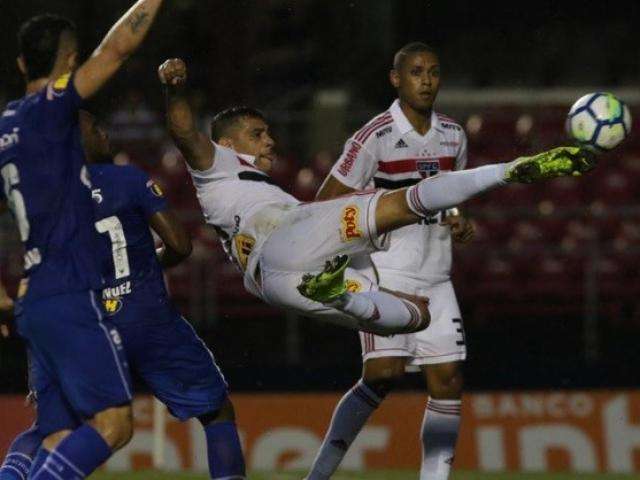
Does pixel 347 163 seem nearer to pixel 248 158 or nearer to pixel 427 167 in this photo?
pixel 427 167

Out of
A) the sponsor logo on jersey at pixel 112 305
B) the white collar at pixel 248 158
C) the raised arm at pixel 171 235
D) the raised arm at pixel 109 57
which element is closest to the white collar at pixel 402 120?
the white collar at pixel 248 158

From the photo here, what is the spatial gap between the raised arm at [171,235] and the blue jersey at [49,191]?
80cm

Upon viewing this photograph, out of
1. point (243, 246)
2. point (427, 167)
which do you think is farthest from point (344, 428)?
point (427, 167)

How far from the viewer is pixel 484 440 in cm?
1199

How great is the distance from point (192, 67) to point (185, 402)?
1218cm

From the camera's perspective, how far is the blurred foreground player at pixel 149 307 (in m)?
6.63

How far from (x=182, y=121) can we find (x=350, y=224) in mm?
946

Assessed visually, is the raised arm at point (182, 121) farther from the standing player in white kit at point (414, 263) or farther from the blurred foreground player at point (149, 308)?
the standing player in white kit at point (414, 263)

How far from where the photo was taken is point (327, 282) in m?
6.61

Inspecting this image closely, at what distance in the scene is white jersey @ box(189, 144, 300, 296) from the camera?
703cm

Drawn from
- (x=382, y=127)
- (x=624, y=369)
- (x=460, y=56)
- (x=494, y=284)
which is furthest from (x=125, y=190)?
(x=460, y=56)

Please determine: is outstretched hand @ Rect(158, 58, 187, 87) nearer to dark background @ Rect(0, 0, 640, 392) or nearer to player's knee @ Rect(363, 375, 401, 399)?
player's knee @ Rect(363, 375, 401, 399)

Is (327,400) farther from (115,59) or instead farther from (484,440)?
(115,59)

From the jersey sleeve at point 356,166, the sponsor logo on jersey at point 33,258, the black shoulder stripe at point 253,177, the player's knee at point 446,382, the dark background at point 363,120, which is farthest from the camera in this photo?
the dark background at point 363,120
